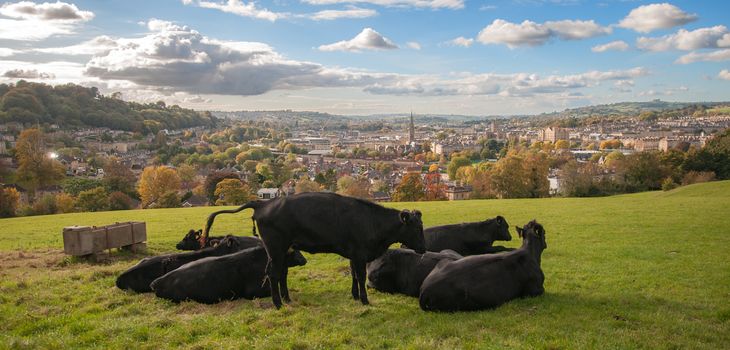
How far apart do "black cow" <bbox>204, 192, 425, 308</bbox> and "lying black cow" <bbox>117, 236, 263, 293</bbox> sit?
2958mm

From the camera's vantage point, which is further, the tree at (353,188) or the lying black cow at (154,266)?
the tree at (353,188)

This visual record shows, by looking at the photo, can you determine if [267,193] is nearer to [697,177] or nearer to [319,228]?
[697,177]

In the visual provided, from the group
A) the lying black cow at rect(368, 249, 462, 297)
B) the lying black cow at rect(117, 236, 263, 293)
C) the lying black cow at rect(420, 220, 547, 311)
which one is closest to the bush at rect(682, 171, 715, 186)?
the lying black cow at rect(420, 220, 547, 311)

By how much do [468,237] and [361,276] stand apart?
5200 millimetres

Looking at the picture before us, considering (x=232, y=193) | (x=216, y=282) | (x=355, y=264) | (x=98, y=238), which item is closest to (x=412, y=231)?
(x=355, y=264)

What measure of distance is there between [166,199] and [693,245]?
184 ft

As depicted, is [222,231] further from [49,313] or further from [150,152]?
[150,152]

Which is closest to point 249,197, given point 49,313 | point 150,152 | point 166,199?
point 166,199

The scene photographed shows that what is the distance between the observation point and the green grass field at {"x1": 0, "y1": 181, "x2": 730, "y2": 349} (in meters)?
7.39

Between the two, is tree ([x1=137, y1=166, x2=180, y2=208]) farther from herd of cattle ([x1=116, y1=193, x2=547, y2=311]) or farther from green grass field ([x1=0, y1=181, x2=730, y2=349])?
herd of cattle ([x1=116, y1=193, x2=547, y2=311])

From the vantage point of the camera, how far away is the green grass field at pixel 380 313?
24.2 ft

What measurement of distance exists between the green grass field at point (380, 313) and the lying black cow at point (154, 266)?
348 mm

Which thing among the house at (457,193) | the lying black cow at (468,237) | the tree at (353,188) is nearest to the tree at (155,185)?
the tree at (353,188)

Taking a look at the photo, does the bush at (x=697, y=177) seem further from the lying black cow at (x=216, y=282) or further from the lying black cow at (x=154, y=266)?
the lying black cow at (x=216, y=282)
